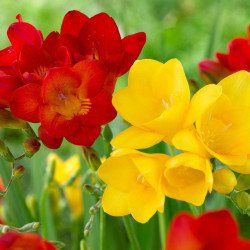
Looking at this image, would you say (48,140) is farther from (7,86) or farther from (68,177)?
(68,177)

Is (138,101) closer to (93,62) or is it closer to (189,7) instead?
(93,62)

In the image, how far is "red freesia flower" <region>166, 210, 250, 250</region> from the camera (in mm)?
210

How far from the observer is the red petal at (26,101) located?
0.32 metres

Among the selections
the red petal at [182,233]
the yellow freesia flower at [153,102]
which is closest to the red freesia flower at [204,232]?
the red petal at [182,233]

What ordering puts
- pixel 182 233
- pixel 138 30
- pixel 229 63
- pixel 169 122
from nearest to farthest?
pixel 182 233 < pixel 169 122 < pixel 229 63 < pixel 138 30

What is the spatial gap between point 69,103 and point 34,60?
0.04 m

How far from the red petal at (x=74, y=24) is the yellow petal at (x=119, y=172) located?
0.36ft

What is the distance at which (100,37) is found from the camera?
363 mm

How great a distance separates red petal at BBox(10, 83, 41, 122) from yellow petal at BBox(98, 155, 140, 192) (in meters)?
0.06

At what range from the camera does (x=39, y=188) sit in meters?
0.57

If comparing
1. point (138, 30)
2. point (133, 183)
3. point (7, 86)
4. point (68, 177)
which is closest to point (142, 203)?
point (133, 183)

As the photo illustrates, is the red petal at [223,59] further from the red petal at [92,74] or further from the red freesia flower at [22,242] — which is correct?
the red freesia flower at [22,242]

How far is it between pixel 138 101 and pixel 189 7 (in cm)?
162

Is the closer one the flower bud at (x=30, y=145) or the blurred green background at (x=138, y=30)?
the flower bud at (x=30, y=145)
